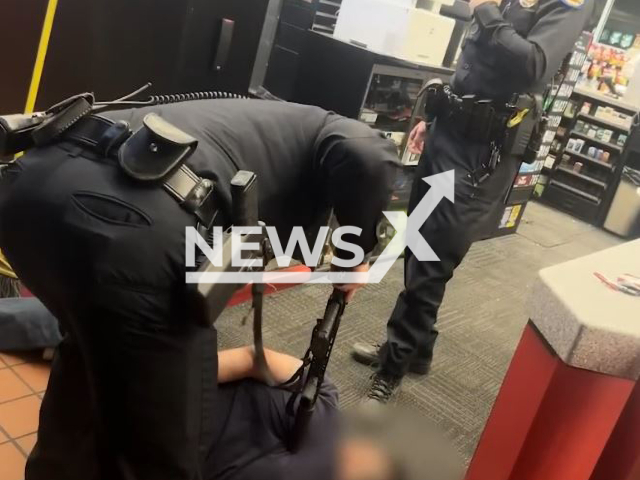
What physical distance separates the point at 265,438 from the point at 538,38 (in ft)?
5.22

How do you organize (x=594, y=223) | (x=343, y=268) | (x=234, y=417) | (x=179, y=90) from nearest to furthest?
1. (x=234, y=417)
2. (x=343, y=268)
3. (x=179, y=90)
4. (x=594, y=223)

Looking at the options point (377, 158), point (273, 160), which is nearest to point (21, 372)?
point (273, 160)

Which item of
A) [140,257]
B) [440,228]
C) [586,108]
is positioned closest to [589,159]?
[586,108]

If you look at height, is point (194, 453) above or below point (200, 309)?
below

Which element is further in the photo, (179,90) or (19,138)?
(179,90)

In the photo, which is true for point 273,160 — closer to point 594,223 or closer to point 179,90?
point 179,90

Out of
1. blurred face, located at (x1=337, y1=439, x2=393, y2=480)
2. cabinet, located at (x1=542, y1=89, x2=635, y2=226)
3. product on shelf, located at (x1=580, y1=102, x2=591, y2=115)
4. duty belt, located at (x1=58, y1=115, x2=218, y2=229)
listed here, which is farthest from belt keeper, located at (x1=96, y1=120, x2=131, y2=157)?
product on shelf, located at (x1=580, y1=102, x2=591, y2=115)

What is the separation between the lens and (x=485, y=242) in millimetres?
4391

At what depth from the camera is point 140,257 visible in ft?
2.93

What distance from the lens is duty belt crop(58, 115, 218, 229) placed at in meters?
0.93

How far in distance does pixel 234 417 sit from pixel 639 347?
808 millimetres

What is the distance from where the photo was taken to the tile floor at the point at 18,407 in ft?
5.54

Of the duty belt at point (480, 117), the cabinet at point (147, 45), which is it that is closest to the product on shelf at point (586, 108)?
the duty belt at point (480, 117)

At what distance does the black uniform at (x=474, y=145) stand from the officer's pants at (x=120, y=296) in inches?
51.1
